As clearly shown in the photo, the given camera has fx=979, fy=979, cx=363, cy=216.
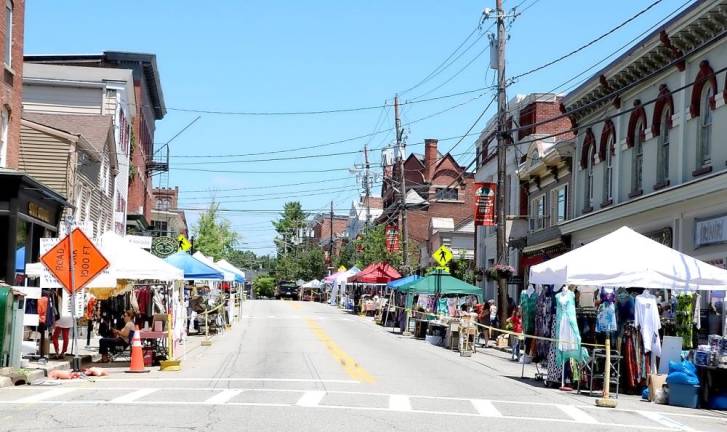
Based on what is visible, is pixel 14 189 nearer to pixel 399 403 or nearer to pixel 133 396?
pixel 133 396

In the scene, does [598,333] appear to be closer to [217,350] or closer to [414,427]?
[414,427]

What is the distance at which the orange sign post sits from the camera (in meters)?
19.7

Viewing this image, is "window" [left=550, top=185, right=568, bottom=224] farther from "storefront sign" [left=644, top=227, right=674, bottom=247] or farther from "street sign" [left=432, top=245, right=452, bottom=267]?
"storefront sign" [left=644, top=227, right=674, bottom=247]

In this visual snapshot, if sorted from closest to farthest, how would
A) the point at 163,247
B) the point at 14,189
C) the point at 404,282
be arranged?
the point at 14,189
the point at 163,247
the point at 404,282

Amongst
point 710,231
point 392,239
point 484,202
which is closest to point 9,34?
point 484,202

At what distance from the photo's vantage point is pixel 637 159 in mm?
31578

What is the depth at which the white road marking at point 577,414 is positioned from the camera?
555 inches

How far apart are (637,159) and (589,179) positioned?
5.48 metres

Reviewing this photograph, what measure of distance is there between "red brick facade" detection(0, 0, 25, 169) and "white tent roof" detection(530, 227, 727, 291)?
16.5 m

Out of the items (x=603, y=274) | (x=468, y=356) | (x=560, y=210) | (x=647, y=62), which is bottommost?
(x=468, y=356)

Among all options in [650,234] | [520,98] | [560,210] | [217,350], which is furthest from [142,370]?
[520,98]

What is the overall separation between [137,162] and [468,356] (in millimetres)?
34359

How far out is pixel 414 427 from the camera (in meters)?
12.2

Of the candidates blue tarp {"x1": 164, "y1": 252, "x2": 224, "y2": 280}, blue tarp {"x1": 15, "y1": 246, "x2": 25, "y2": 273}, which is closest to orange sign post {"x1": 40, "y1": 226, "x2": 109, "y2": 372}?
blue tarp {"x1": 15, "y1": 246, "x2": 25, "y2": 273}
